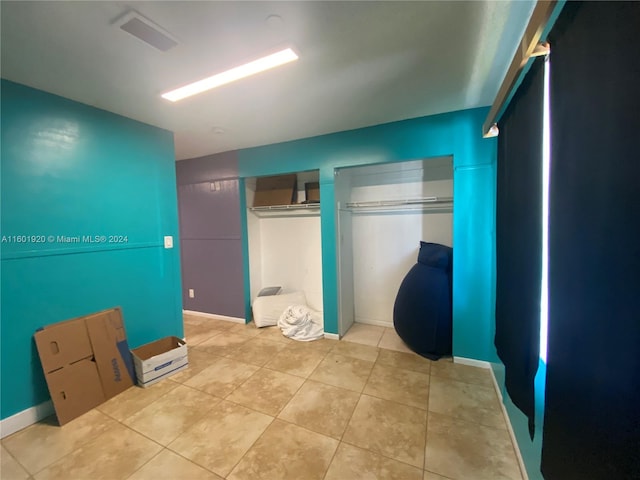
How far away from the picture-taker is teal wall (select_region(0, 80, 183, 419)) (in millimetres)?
1744

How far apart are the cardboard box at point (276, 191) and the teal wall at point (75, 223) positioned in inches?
46.5

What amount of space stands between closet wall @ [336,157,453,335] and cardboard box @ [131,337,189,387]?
1.77 meters

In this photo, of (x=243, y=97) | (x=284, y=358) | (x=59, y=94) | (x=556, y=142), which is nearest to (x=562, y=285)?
(x=556, y=142)

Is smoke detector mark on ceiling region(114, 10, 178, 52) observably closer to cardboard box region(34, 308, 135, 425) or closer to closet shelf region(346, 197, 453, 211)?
cardboard box region(34, 308, 135, 425)

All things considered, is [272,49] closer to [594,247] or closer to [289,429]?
[594,247]

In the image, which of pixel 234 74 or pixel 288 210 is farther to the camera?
pixel 288 210

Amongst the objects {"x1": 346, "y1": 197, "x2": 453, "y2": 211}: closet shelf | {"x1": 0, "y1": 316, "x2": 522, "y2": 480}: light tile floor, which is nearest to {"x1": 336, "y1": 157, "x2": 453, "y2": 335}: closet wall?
{"x1": 346, "y1": 197, "x2": 453, "y2": 211}: closet shelf

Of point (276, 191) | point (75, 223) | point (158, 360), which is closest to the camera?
point (75, 223)

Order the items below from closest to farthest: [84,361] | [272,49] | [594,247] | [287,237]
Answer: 1. [594,247]
2. [272,49]
3. [84,361]
4. [287,237]

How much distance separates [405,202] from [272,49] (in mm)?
2088

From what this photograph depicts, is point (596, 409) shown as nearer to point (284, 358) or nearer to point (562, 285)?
point (562, 285)

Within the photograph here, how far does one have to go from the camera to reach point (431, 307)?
252 centimetres

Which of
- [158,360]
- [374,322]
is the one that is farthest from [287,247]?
[158,360]

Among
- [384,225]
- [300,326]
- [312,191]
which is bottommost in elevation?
[300,326]
